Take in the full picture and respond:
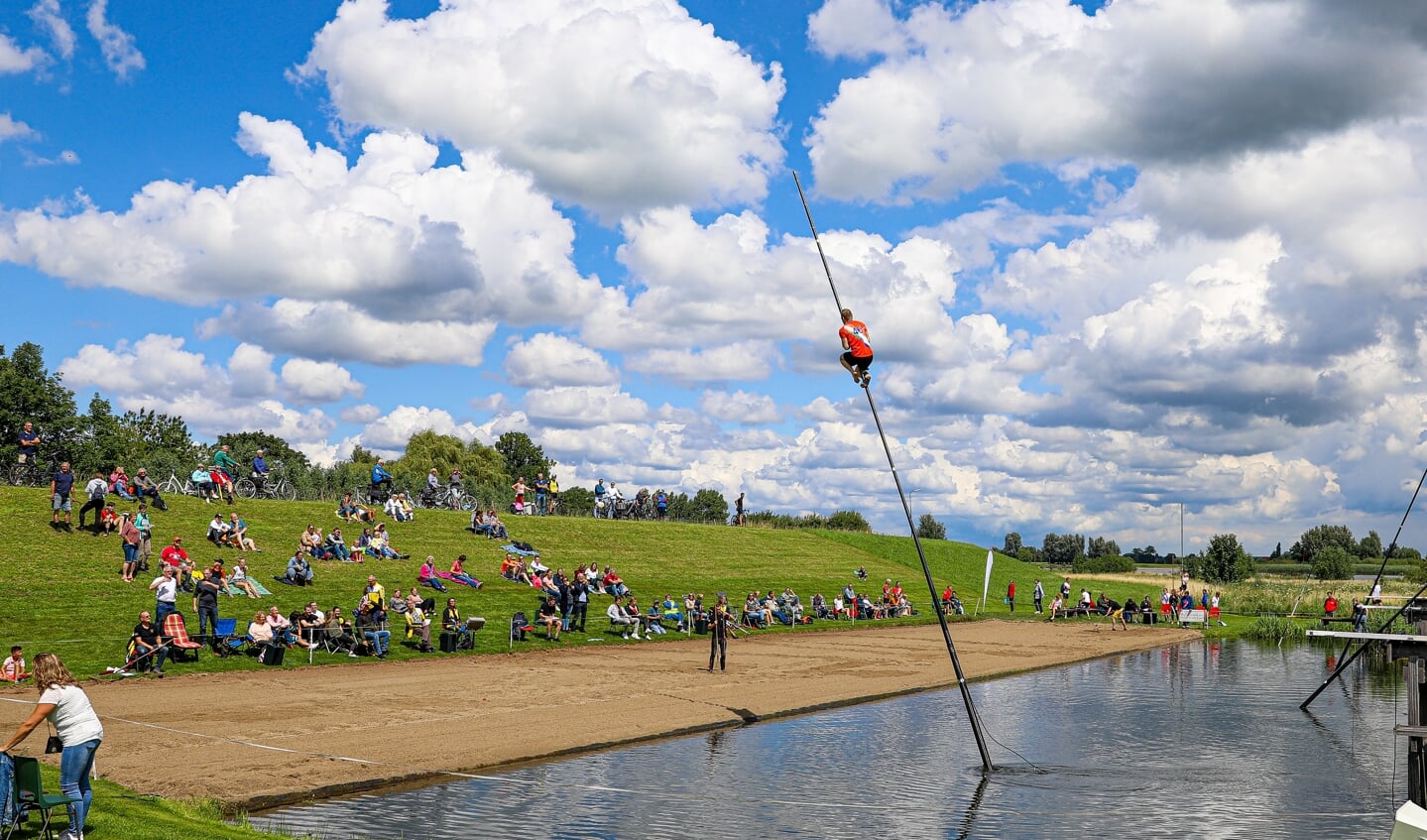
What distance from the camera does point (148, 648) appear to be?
2534 cm

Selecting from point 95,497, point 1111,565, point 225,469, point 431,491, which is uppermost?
point 225,469

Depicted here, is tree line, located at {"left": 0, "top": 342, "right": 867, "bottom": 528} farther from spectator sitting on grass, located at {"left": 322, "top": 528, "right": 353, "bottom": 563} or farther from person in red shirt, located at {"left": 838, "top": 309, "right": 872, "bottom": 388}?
person in red shirt, located at {"left": 838, "top": 309, "right": 872, "bottom": 388}

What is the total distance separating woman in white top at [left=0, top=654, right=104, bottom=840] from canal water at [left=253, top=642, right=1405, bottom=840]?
3074 millimetres

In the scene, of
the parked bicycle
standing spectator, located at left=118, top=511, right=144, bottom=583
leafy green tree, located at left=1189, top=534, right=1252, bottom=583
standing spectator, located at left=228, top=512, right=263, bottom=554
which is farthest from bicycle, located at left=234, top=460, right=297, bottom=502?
leafy green tree, located at left=1189, top=534, right=1252, bottom=583

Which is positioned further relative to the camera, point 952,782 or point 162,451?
point 162,451

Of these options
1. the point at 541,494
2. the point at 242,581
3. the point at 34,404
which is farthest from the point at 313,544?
the point at 34,404

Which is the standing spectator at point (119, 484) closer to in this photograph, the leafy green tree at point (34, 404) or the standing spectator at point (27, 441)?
the standing spectator at point (27, 441)

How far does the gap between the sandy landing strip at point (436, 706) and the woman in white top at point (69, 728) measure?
12.3ft

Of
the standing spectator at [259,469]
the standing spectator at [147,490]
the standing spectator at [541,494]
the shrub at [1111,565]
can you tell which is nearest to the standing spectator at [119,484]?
the standing spectator at [147,490]

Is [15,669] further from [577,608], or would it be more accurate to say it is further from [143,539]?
[577,608]

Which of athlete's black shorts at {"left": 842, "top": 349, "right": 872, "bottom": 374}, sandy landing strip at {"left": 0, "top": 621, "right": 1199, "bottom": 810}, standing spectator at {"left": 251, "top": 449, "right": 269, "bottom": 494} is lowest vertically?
sandy landing strip at {"left": 0, "top": 621, "right": 1199, "bottom": 810}

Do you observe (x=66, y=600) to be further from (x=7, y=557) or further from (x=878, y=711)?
(x=878, y=711)

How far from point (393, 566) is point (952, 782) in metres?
28.5

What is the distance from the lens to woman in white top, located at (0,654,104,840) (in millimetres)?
10836
